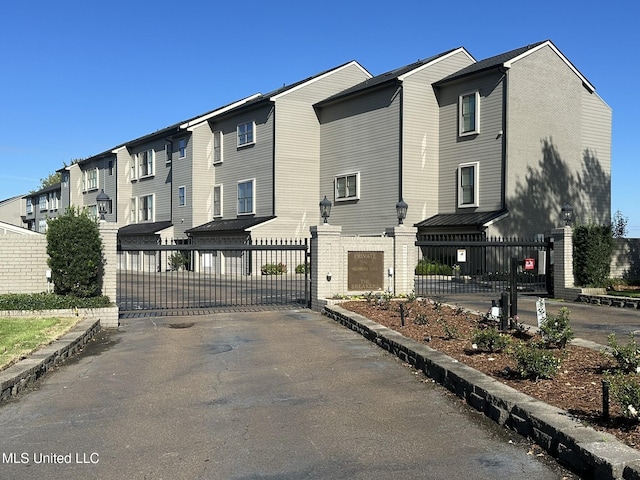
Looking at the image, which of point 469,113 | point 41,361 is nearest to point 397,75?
point 469,113

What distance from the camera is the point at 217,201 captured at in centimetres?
4075

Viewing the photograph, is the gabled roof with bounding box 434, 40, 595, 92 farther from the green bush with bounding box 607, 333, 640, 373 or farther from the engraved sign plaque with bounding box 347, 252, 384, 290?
the green bush with bounding box 607, 333, 640, 373

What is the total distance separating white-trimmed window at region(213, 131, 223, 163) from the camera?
4019 centimetres

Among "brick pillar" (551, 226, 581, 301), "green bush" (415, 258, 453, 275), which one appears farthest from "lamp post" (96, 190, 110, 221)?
"green bush" (415, 258, 453, 275)

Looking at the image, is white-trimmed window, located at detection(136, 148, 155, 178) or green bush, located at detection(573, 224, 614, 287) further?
white-trimmed window, located at detection(136, 148, 155, 178)

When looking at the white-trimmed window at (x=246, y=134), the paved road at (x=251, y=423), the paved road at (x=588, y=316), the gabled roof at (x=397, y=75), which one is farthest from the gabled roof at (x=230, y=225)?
the paved road at (x=251, y=423)

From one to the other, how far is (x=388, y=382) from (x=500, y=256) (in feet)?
68.9

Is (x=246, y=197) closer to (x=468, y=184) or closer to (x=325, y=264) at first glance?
(x=468, y=184)

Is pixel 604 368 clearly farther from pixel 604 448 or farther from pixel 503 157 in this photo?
pixel 503 157

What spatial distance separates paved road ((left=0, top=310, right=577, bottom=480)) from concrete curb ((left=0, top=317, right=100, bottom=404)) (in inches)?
A: 8.4

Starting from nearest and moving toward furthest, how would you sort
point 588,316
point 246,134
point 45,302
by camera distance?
point 45,302 → point 588,316 → point 246,134

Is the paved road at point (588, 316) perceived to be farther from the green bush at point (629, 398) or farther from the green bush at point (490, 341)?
the green bush at point (629, 398)

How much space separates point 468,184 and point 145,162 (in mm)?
28463

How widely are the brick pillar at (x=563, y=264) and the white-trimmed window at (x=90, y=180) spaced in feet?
151
